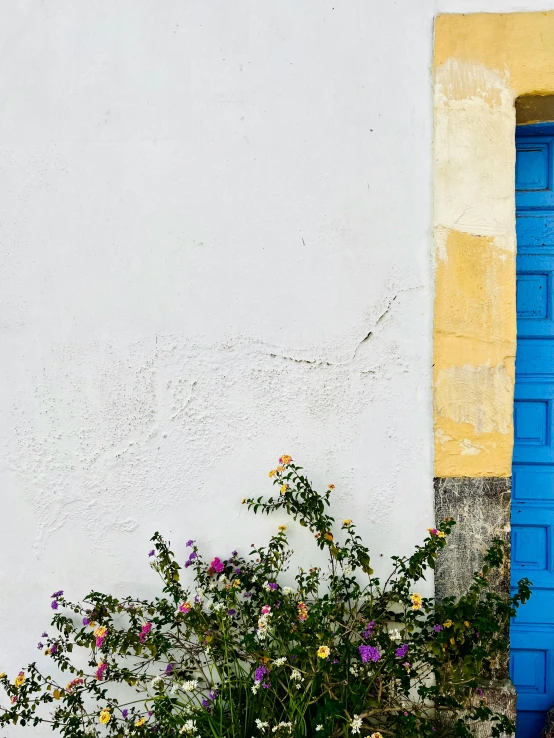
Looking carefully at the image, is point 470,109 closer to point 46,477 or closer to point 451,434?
point 451,434

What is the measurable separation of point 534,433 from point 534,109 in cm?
123

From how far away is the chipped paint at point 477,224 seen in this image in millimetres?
2035

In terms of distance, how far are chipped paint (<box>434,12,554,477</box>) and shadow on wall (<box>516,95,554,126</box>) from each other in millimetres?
64

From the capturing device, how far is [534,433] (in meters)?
2.35

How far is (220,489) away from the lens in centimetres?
216

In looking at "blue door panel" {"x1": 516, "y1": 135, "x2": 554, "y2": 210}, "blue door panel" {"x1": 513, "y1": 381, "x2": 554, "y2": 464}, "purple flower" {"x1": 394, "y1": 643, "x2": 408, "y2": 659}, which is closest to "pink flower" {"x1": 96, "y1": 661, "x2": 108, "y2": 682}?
"purple flower" {"x1": 394, "y1": 643, "x2": 408, "y2": 659}

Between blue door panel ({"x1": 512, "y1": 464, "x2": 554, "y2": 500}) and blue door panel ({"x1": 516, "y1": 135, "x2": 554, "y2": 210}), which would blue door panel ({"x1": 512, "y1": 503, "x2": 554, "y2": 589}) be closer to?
blue door panel ({"x1": 512, "y1": 464, "x2": 554, "y2": 500})

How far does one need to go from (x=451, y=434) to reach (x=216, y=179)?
1.25 meters

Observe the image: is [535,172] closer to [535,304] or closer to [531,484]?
[535,304]

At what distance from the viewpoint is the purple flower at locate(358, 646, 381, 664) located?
1762mm

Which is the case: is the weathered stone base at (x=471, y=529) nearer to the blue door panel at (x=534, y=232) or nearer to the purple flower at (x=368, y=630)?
the purple flower at (x=368, y=630)

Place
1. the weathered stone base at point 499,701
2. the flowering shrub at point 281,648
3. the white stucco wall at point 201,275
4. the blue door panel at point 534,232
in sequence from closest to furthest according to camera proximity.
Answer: the flowering shrub at point 281,648
the weathered stone base at point 499,701
the white stucco wall at point 201,275
the blue door panel at point 534,232

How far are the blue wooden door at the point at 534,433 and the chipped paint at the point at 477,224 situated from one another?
0.31 meters

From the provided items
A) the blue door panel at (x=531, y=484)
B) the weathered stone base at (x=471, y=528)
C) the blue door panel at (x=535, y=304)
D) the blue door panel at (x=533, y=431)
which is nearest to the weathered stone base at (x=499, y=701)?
the weathered stone base at (x=471, y=528)
